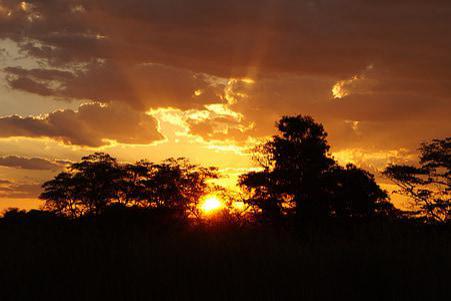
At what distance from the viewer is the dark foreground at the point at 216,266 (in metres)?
8.22

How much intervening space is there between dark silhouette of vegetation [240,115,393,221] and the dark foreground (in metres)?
32.7

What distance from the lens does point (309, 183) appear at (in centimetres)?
4372

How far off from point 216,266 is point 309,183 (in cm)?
3544

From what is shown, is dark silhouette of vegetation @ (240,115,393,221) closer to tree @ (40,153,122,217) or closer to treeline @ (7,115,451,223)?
treeline @ (7,115,451,223)

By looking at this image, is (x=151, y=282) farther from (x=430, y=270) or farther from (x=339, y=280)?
(x=430, y=270)

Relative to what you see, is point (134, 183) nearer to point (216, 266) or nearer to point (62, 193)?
point (62, 193)

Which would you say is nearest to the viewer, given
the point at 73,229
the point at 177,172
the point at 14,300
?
the point at 14,300

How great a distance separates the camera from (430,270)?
910cm

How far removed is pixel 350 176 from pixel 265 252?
36.9m

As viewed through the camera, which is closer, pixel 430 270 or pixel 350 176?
pixel 430 270

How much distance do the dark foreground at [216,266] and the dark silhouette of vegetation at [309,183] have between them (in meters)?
32.7

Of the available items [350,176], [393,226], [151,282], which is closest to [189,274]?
[151,282]

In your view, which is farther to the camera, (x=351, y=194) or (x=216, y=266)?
(x=351, y=194)

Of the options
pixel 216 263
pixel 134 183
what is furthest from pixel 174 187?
pixel 216 263
